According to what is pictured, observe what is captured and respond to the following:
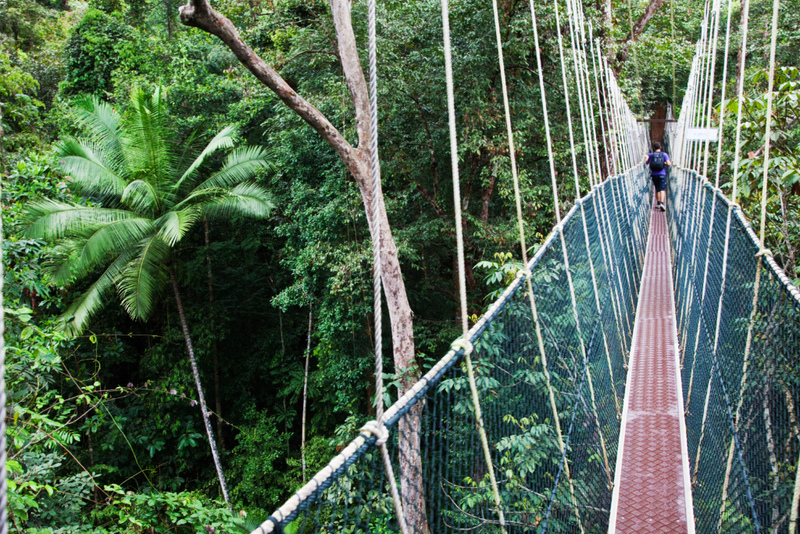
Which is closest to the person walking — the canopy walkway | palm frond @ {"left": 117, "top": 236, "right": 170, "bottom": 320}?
the canopy walkway

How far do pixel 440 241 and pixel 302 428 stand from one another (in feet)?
10.2

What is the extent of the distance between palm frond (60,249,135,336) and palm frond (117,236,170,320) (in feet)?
0.31

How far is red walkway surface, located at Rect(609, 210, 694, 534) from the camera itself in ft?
6.31

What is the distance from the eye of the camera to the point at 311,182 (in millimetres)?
6605

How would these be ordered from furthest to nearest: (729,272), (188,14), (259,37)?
(259,37) < (188,14) < (729,272)

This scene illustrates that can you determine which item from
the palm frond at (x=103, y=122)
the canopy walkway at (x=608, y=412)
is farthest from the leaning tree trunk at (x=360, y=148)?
the palm frond at (x=103, y=122)

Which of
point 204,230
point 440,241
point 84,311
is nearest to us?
point 84,311

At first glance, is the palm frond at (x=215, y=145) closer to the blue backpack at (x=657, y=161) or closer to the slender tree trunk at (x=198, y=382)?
the slender tree trunk at (x=198, y=382)

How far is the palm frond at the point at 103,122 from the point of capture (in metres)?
6.04

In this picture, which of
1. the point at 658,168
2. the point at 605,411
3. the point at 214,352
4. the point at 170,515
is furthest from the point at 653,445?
the point at 214,352

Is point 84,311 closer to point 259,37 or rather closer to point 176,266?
point 176,266

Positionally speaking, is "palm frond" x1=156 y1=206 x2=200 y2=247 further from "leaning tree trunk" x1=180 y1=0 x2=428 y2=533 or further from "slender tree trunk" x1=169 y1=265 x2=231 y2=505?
→ "leaning tree trunk" x1=180 y1=0 x2=428 y2=533

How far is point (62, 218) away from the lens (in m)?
5.14

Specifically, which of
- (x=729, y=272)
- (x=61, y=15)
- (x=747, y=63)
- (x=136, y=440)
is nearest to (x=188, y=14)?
(x=729, y=272)
